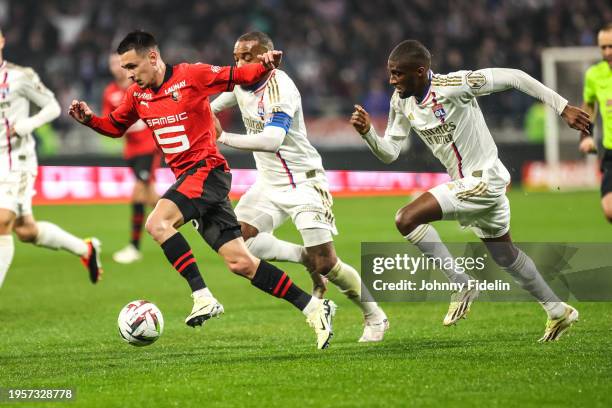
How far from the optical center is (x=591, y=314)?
8500 millimetres

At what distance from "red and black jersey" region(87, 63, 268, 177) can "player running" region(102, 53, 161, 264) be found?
21.2ft

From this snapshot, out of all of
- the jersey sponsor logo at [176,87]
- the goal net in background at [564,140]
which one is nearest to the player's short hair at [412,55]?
the jersey sponsor logo at [176,87]

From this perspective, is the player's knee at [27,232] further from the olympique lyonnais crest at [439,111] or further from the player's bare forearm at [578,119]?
the player's bare forearm at [578,119]

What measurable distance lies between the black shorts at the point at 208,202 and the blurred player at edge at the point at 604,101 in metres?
3.32

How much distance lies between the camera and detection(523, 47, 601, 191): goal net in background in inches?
820

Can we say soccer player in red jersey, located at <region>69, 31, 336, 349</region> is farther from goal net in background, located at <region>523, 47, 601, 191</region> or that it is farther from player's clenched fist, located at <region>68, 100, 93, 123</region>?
goal net in background, located at <region>523, 47, 601, 191</region>

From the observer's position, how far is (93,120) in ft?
23.8

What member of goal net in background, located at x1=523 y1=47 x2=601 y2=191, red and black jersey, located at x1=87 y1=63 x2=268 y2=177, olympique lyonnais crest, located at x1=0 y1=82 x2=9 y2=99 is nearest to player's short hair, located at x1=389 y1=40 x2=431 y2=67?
red and black jersey, located at x1=87 y1=63 x2=268 y2=177

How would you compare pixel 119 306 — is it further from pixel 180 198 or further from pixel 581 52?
pixel 581 52

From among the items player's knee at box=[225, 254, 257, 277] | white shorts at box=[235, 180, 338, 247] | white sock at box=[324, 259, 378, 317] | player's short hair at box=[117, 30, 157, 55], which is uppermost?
player's short hair at box=[117, 30, 157, 55]

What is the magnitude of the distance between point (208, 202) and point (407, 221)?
4.43 feet

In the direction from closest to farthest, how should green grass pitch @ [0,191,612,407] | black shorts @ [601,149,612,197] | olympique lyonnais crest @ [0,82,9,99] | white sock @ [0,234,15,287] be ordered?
green grass pitch @ [0,191,612,407]
white sock @ [0,234,15,287]
olympique lyonnais crest @ [0,82,9,99]
black shorts @ [601,149,612,197]

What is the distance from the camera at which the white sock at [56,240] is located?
9766mm

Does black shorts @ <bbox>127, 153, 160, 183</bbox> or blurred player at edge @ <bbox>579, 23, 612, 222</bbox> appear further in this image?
black shorts @ <bbox>127, 153, 160, 183</bbox>
